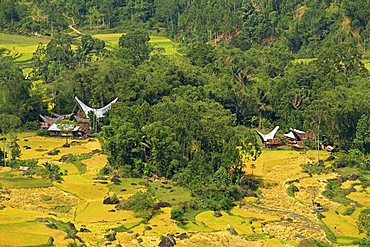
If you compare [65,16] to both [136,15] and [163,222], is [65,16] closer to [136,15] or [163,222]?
[136,15]

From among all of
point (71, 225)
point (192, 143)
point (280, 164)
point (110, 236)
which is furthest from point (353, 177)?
point (71, 225)

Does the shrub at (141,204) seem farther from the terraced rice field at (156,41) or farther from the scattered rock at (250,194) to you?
the terraced rice field at (156,41)

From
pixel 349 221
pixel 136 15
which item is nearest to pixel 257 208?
pixel 349 221

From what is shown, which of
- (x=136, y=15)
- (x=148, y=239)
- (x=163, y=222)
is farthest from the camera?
(x=136, y=15)

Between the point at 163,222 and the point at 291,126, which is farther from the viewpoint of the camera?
the point at 291,126

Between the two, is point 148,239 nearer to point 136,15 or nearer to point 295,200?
point 295,200

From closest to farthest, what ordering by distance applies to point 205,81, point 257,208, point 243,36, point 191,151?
point 257,208, point 191,151, point 205,81, point 243,36

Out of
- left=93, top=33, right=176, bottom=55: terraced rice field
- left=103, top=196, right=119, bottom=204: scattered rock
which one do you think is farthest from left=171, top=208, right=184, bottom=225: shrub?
left=93, top=33, right=176, bottom=55: terraced rice field

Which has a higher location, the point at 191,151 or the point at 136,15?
the point at 136,15

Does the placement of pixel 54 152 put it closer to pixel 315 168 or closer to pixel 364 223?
pixel 315 168
